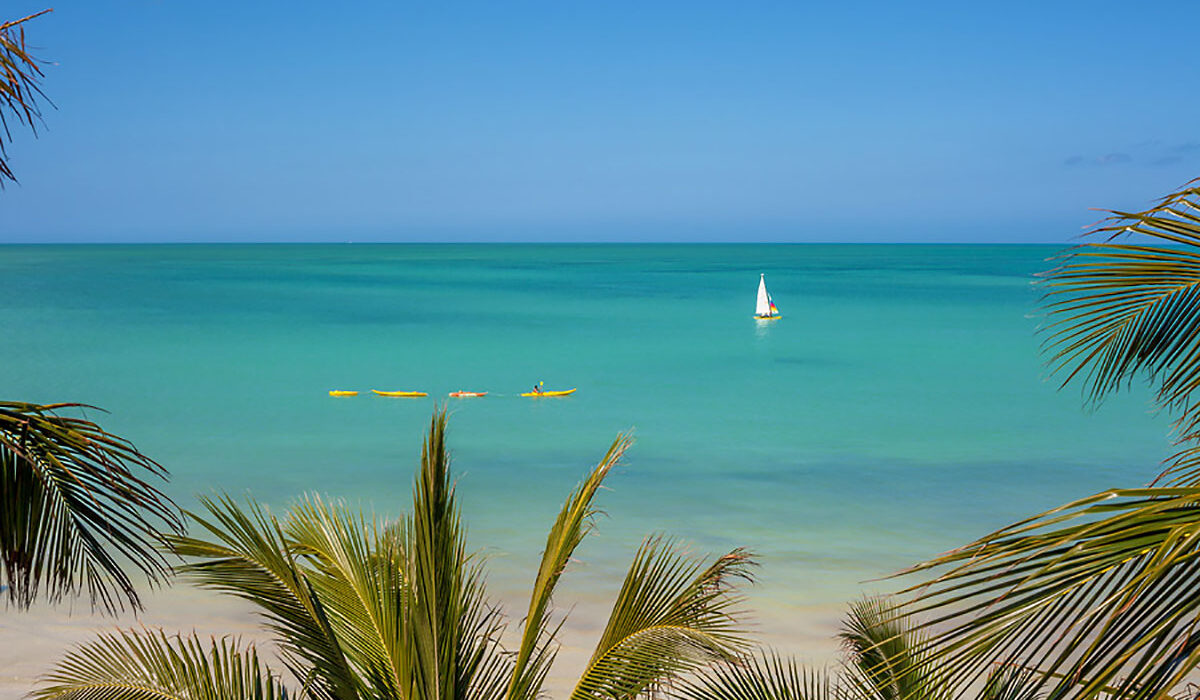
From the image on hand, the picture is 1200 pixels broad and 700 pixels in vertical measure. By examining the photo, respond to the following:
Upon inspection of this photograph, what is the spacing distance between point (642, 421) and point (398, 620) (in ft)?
73.5

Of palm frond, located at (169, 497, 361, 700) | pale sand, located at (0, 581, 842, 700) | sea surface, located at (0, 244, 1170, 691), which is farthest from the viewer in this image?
sea surface, located at (0, 244, 1170, 691)

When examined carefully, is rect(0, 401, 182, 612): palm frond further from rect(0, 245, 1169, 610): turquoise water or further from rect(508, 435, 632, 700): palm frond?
rect(0, 245, 1169, 610): turquoise water

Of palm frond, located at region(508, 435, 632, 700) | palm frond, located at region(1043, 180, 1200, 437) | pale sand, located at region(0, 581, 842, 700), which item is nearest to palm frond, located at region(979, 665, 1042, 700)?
palm frond, located at region(1043, 180, 1200, 437)

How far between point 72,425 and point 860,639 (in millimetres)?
3715

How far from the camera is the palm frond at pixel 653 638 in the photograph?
472 cm

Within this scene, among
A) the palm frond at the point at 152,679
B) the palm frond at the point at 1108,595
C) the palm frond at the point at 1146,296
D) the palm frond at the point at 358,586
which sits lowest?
the palm frond at the point at 152,679

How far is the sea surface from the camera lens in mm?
16016

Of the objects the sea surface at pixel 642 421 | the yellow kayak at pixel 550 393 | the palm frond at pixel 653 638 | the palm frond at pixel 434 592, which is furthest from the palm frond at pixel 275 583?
the yellow kayak at pixel 550 393

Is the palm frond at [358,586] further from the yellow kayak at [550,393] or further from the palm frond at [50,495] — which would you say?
the yellow kayak at [550,393]

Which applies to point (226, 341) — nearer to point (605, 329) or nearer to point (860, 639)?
point (605, 329)

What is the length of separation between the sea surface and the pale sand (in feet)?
0.26

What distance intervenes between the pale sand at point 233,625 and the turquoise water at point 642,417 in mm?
456

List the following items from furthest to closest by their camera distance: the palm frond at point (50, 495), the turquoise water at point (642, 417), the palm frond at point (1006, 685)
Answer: the turquoise water at point (642, 417), the palm frond at point (50, 495), the palm frond at point (1006, 685)

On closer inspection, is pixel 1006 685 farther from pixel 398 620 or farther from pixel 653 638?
pixel 398 620
